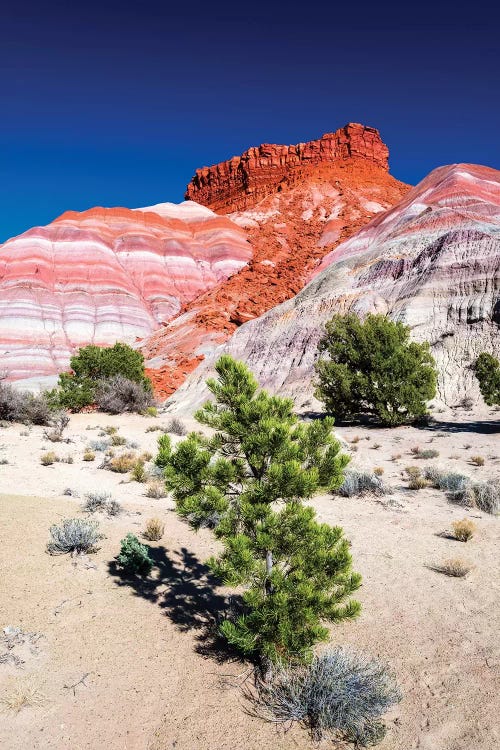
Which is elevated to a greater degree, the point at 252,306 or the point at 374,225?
the point at 374,225

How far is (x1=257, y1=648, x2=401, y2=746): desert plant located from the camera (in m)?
4.02

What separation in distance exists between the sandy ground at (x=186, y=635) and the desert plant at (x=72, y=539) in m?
0.18

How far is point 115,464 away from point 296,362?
933 inches

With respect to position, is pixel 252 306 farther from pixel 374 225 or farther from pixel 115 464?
pixel 115 464

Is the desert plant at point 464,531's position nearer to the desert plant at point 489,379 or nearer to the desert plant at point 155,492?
the desert plant at point 155,492

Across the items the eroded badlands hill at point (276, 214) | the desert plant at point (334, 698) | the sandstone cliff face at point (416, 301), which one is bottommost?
the desert plant at point (334, 698)

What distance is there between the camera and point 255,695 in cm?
450

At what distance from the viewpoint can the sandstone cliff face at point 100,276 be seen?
54.8 m

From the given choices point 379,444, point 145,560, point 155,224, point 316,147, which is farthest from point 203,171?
point 145,560

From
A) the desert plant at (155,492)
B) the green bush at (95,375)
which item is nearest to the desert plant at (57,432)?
the desert plant at (155,492)

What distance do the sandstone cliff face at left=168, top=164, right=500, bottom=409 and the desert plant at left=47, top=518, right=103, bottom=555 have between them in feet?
75.6

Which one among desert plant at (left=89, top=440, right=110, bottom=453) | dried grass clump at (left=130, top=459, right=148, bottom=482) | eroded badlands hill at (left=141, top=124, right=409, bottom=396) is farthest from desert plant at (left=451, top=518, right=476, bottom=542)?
eroded badlands hill at (left=141, top=124, right=409, bottom=396)

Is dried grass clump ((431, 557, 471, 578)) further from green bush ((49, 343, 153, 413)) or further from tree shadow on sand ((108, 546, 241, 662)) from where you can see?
green bush ((49, 343, 153, 413))

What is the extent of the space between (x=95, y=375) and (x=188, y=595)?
25.1 meters
